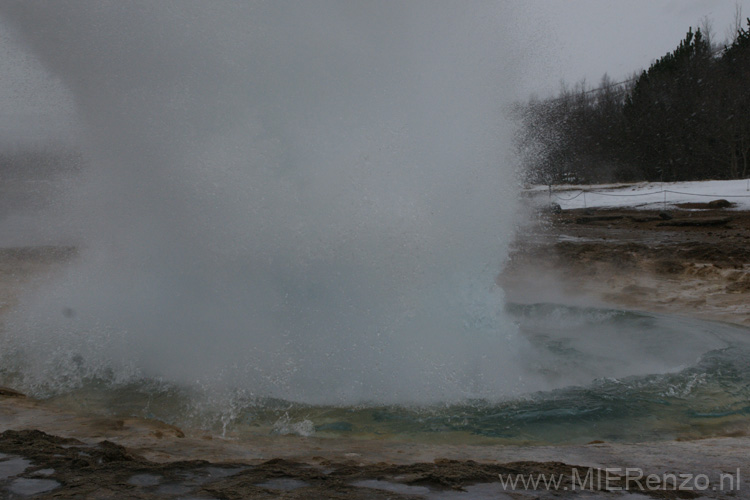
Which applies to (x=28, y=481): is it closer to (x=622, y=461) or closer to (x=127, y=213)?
(x=622, y=461)

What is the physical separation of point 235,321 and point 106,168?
2.51 meters

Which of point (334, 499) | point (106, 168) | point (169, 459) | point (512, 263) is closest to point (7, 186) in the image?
point (106, 168)

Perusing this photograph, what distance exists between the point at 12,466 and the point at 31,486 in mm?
377

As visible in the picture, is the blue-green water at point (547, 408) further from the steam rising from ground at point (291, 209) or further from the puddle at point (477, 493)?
the puddle at point (477, 493)

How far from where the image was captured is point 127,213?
19.5 ft

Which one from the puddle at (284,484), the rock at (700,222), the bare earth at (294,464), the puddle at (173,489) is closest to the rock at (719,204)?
the rock at (700,222)

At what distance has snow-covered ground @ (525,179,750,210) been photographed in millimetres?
18766

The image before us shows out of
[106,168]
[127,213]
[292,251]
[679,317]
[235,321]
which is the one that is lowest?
[679,317]

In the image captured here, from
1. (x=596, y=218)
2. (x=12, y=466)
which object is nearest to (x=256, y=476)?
(x=12, y=466)

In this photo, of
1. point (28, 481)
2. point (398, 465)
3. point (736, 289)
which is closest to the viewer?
point (28, 481)

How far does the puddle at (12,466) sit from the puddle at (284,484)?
1131 millimetres

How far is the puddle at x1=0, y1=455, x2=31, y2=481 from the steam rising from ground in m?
1.96

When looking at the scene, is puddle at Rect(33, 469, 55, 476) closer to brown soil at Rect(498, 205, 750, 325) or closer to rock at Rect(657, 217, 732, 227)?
brown soil at Rect(498, 205, 750, 325)

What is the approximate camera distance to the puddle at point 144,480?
2414 millimetres
